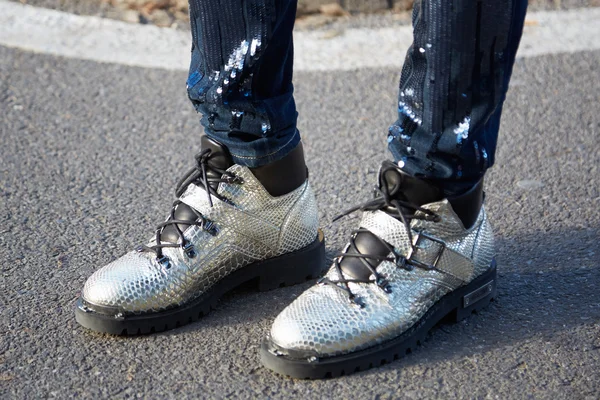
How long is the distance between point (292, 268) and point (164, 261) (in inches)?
12.4

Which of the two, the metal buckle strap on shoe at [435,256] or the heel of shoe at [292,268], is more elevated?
the metal buckle strap on shoe at [435,256]

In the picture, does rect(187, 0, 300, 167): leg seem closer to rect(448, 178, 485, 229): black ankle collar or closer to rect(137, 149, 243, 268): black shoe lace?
rect(137, 149, 243, 268): black shoe lace

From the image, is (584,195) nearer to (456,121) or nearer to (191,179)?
(456,121)

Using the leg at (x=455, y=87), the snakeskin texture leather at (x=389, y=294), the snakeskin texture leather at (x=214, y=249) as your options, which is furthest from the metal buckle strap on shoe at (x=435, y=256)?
the snakeskin texture leather at (x=214, y=249)

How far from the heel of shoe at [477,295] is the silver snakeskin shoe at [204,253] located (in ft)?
1.24

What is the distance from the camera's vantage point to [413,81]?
153cm

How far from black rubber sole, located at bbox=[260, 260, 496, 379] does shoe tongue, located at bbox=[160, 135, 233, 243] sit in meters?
0.32

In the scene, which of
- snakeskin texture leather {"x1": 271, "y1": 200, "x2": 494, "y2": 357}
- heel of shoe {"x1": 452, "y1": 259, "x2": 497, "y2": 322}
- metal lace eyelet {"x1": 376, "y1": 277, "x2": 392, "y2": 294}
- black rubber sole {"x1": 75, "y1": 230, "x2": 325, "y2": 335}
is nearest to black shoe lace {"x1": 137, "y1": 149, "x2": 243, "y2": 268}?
black rubber sole {"x1": 75, "y1": 230, "x2": 325, "y2": 335}

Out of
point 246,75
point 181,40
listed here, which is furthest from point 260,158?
point 181,40

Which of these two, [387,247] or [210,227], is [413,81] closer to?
[387,247]

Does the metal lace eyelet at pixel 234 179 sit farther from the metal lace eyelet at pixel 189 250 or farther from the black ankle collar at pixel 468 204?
the black ankle collar at pixel 468 204

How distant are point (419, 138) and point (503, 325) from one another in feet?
1.54

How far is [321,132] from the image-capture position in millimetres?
2785

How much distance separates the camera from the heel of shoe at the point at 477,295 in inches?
67.0
